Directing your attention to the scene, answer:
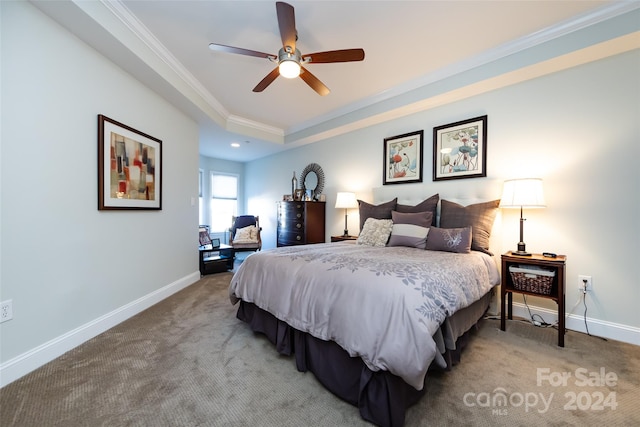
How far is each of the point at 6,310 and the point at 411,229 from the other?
3126 millimetres

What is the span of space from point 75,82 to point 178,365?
7.41ft

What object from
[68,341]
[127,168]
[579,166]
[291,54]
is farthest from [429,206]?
[68,341]

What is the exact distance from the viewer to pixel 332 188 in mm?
4457

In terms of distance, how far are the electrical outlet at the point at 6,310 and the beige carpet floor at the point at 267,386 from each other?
39 centimetres

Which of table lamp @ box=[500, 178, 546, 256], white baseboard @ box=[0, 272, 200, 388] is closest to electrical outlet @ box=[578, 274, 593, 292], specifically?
table lamp @ box=[500, 178, 546, 256]

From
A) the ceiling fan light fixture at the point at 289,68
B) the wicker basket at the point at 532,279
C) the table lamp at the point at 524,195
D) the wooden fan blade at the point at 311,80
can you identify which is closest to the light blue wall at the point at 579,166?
the table lamp at the point at 524,195

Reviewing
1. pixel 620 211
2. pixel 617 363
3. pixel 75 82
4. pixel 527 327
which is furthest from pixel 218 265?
pixel 620 211

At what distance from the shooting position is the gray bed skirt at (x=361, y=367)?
1.21 metres

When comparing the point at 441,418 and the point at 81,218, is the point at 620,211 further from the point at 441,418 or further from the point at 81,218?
the point at 81,218

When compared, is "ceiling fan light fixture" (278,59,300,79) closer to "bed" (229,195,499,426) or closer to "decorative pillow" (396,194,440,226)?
"bed" (229,195,499,426)

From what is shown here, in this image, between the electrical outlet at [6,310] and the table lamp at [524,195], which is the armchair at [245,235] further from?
the table lamp at [524,195]

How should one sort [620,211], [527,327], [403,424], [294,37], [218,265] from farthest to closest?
1. [218,265]
2. [527,327]
3. [620,211]
4. [294,37]
5. [403,424]

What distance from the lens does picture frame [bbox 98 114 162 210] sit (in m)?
2.19

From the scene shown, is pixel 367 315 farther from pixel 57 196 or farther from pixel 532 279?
pixel 57 196
